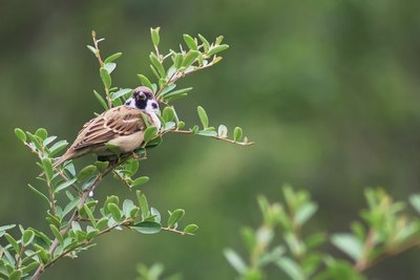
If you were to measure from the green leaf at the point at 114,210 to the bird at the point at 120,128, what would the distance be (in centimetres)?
44

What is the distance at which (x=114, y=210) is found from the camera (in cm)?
380

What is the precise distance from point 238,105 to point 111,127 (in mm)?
11204

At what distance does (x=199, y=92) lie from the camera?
1574 cm

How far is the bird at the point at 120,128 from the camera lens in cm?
429

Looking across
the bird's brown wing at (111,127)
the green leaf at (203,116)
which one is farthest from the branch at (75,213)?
the bird's brown wing at (111,127)

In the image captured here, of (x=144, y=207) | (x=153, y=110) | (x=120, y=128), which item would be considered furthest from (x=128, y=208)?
(x=120, y=128)

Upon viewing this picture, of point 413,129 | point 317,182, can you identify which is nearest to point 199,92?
point 317,182

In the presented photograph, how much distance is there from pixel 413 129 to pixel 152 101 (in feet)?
42.3

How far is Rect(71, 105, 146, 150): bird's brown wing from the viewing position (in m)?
4.52

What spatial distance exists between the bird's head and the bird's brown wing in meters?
0.02

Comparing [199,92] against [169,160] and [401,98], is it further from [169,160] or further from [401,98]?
[401,98]

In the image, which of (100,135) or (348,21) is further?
(348,21)

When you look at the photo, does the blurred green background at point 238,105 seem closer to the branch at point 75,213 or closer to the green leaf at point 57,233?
the branch at point 75,213

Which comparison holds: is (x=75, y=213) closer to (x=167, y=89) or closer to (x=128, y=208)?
(x=128, y=208)
